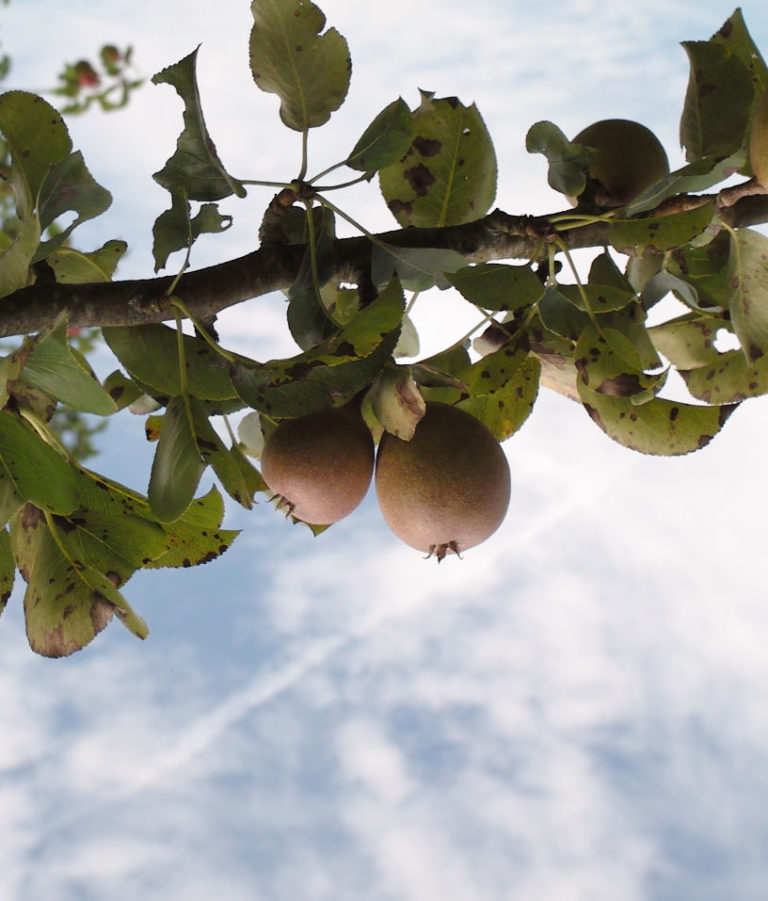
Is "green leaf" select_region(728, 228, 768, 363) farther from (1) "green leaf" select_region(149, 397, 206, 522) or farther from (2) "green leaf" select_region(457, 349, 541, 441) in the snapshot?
(1) "green leaf" select_region(149, 397, 206, 522)

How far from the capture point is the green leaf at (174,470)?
97 centimetres

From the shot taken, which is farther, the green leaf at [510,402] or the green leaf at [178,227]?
the green leaf at [510,402]

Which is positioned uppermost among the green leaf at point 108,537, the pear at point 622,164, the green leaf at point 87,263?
the pear at point 622,164

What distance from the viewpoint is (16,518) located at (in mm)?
1188

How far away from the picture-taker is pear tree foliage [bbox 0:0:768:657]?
0.99 meters

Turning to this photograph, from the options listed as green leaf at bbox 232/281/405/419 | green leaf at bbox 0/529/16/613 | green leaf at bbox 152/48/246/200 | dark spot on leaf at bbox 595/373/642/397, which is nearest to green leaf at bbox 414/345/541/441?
dark spot on leaf at bbox 595/373/642/397

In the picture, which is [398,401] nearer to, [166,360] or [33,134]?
[166,360]

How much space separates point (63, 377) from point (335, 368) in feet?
0.87

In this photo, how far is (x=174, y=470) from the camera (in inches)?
38.8

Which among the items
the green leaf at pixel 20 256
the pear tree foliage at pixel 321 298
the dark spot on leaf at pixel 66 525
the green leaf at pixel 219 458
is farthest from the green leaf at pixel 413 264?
the dark spot on leaf at pixel 66 525

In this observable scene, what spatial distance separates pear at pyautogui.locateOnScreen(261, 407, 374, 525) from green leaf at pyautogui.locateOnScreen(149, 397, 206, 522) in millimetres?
88

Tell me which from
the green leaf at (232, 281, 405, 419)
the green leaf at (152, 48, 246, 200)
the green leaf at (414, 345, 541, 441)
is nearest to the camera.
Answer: the green leaf at (232, 281, 405, 419)

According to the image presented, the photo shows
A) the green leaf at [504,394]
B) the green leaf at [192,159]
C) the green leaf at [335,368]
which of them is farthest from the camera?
the green leaf at [504,394]

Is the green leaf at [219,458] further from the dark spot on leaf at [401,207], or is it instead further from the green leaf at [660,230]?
the green leaf at [660,230]
